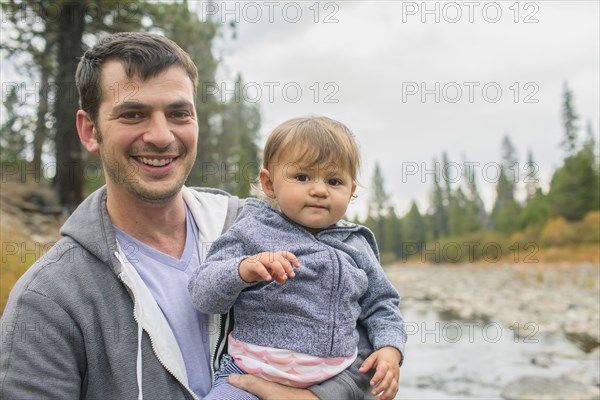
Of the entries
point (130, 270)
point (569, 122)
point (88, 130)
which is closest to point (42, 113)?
point (88, 130)

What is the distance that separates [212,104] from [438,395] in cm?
1310

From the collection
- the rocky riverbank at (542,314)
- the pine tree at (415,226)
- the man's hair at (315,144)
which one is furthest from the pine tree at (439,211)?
the man's hair at (315,144)

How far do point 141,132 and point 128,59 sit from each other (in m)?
0.31

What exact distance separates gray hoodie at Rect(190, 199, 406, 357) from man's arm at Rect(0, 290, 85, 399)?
0.48 meters

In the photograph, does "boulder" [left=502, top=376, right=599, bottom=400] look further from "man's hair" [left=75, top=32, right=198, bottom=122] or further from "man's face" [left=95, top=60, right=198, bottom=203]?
"man's hair" [left=75, top=32, right=198, bottom=122]

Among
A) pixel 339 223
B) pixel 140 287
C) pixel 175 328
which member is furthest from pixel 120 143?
pixel 339 223

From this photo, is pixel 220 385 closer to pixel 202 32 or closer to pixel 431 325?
pixel 431 325

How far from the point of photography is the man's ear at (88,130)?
2521 mm

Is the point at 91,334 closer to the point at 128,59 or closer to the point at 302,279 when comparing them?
the point at 302,279

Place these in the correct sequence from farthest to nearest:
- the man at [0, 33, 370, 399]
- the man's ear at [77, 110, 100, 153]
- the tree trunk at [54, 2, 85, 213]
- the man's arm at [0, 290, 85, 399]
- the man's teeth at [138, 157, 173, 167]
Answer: the tree trunk at [54, 2, 85, 213]
the man's ear at [77, 110, 100, 153]
the man's teeth at [138, 157, 173, 167]
the man at [0, 33, 370, 399]
the man's arm at [0, 290, 85, 399]

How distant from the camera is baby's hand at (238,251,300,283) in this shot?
1.88 meters

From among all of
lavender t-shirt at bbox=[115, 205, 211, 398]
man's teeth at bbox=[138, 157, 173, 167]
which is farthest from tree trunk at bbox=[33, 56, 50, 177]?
lavender t-shirt at bbox=[115, 205, 211, 398]

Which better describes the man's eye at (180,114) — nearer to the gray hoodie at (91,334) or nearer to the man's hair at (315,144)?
the man's hair at (315,144)

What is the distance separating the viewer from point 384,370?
7.17 feet
